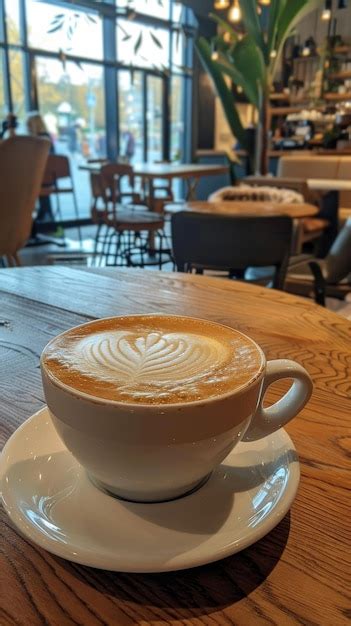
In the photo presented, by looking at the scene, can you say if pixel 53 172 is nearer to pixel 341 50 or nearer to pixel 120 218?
pixel 120 218

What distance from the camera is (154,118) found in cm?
868

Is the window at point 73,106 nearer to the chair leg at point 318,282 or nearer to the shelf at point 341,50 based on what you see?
the shelf at point 341,50

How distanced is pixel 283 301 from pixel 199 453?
0.61m

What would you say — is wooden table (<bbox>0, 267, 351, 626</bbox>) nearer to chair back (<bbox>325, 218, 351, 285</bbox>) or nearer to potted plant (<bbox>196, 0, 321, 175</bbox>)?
chair back (<bbox>325, 218, 351, 285</bbox>)

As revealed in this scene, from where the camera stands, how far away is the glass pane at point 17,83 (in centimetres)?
641

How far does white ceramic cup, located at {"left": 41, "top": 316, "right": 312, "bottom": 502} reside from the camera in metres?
0.31

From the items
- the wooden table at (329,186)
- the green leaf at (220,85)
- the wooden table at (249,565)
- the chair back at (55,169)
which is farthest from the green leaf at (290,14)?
the wooden table at (249,565)

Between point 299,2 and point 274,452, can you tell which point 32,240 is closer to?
point 299,2

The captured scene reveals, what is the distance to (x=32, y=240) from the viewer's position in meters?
5.97

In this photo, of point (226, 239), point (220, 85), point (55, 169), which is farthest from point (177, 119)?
point (226, 239)

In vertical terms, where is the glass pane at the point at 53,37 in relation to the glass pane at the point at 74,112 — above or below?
above

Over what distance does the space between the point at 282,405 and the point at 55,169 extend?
577 cm

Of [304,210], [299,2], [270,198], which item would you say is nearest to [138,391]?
[304,210]

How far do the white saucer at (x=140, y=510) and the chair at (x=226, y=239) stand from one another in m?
1.22
